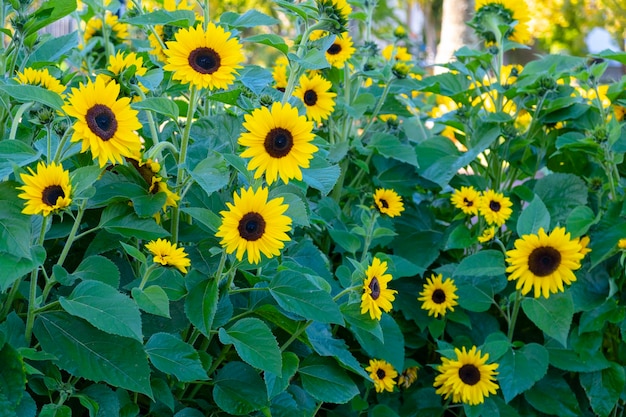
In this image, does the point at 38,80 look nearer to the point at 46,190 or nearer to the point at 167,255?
the point at 46,190

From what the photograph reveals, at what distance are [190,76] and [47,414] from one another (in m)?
0.69

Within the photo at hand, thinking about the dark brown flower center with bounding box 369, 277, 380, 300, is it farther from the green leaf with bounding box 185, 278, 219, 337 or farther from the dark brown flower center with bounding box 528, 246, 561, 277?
the dark brown flower center with bounding box 528, 246, 561, 277

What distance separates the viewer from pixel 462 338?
2.37m

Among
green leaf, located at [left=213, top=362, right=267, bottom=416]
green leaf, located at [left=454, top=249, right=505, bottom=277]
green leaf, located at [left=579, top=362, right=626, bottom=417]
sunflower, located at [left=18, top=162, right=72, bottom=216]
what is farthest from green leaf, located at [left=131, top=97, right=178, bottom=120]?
green leaf, located at [left=579, top=362, right=626, bottom=417]

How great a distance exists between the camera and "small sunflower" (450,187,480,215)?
2430 millimetres

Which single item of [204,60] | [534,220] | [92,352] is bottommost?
[92,352]

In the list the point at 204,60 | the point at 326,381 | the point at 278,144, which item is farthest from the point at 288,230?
the point at 326,381

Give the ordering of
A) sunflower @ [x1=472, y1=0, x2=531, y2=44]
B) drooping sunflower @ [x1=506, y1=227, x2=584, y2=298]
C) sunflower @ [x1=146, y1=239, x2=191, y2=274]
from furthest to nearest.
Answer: sunflower @ [x1=472, y1=0, x2=531, y2=44] < drooping sunflower @ [x1=506, y1=227, x2=584, y2=298] < sunflower @ [x1=146, y1=239, x2=191, y2=274]

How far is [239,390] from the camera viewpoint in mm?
1747

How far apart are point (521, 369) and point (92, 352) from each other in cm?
122

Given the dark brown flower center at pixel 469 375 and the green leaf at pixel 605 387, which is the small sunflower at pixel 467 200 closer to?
the dark brown flower center at pixel 469 375

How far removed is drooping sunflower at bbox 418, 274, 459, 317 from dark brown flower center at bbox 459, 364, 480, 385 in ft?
0.61

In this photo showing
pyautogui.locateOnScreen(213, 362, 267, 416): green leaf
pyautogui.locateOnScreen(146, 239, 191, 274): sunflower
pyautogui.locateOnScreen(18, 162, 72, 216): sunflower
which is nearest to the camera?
pyautogui.locateOnScreen(18, 162, 72, 216): sunflower

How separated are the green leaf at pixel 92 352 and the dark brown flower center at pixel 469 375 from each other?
994mm
